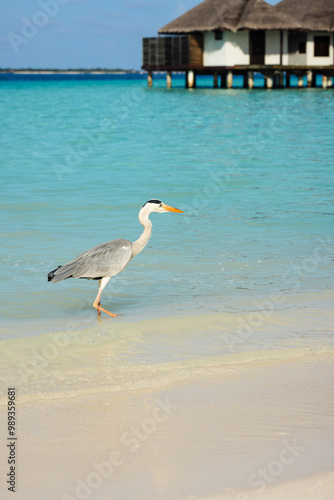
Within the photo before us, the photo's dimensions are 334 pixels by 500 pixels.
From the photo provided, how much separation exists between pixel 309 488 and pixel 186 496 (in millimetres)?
516

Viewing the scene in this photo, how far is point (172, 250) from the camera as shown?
9250 millimetres

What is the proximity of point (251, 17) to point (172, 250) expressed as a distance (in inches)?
1413

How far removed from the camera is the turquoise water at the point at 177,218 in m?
Result: 6.87

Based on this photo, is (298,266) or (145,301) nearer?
(145,301)

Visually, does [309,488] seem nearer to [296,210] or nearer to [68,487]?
[68,487]

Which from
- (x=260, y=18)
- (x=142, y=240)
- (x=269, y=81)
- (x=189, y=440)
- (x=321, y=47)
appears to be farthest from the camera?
(x=269, y=81)

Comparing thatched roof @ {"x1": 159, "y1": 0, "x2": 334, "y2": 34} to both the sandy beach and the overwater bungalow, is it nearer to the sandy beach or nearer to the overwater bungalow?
the overwater bungalow

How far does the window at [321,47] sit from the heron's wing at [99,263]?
137 ft

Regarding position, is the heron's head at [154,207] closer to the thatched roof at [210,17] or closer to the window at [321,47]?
the thatched roof at [210,17]

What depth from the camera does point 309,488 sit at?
318 cm

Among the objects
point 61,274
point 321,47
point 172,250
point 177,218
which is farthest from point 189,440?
point 321,47

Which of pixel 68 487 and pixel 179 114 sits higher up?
pixel 68 487

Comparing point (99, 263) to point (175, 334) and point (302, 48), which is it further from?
point (302, 48)

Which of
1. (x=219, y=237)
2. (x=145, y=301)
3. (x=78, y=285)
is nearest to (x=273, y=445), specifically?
(x=145, y=301)
